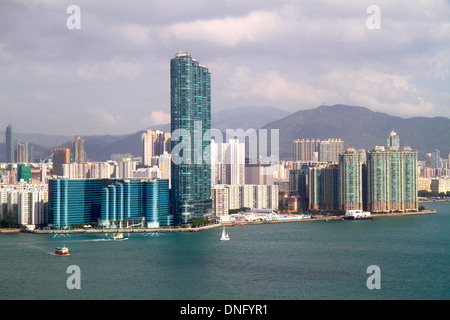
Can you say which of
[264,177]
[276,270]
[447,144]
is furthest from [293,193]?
[447,144]

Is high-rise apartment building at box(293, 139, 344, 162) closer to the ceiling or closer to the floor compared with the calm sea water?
closer to the ceiling

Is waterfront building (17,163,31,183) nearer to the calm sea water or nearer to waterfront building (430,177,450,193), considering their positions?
the calm sea water

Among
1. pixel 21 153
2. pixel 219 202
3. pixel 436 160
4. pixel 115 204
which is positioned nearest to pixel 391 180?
pixel 219 202

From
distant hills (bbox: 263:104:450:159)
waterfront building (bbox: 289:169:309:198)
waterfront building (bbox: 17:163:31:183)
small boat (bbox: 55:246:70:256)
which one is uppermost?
distant hills (bbox: 263:104:450:159)

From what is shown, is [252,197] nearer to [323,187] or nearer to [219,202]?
[323,187]

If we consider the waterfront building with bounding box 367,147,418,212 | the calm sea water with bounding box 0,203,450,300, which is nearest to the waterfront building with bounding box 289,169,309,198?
the waterfront building with bounding box 367,147,418,212

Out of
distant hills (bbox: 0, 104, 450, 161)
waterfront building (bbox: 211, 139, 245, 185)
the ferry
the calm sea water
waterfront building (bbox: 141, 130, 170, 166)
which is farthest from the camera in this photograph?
distant hills (bbox: 0, 104, 450, 161)

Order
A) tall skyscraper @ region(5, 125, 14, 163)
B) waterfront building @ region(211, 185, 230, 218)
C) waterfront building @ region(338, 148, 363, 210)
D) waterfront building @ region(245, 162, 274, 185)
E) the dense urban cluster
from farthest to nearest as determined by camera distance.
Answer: tall skyscraper @ region(5, 125, 14, 163), waterfront building @ region(245, 162, 274, 185), waterfront building @ region(338, 148, 363, 210), waterfront building @ region(211, 185, 230, 218), the dense urban cluster
